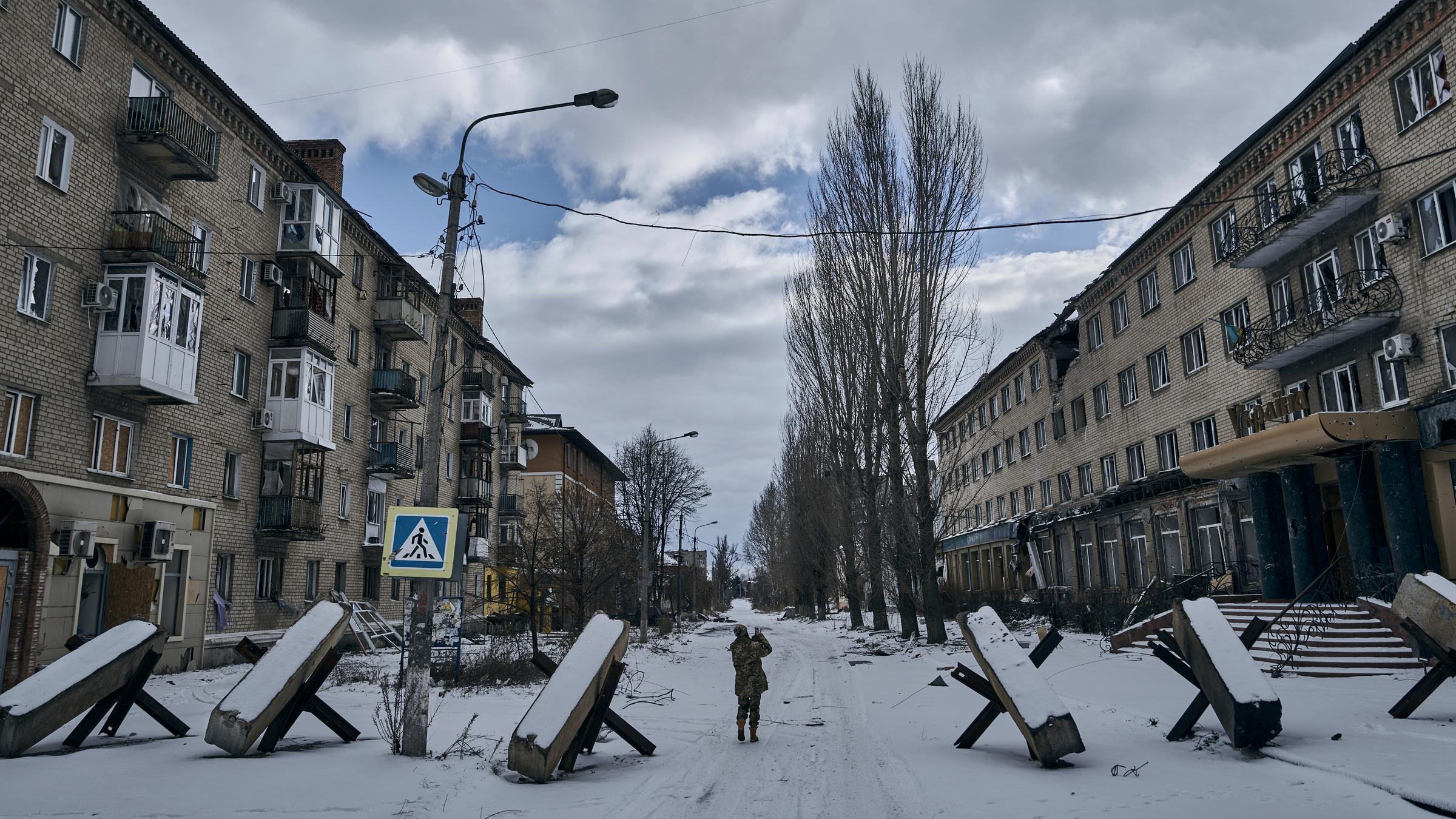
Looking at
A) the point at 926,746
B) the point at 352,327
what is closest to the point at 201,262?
the point at 352,327

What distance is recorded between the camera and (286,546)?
25250mm

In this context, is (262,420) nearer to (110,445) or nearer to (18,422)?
(110,445)

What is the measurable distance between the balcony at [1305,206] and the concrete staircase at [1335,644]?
8.56 metres

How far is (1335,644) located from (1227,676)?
9.21m

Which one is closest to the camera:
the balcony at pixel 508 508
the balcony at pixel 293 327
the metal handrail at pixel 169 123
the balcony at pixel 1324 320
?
the balcony at pixel 1324 320

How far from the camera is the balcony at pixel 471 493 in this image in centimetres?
3959

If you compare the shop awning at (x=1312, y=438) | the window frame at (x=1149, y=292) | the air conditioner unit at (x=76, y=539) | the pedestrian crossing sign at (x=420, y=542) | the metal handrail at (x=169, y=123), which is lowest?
the pedestrian crossing sign at (x=420, y=542)

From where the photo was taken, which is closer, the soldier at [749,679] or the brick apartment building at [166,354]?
the soldier at [749,679]

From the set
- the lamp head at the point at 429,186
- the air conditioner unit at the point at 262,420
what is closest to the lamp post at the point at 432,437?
the lamp head at the point at 429,186

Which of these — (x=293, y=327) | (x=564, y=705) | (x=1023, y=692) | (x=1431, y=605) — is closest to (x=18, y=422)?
(x=293, y=327)

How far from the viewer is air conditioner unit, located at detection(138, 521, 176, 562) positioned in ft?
59.8

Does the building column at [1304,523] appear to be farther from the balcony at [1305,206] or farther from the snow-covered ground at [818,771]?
the snow-covered ground at [818,771]

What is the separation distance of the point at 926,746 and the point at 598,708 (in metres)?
3.90

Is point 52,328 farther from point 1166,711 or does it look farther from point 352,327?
point 1166,711
